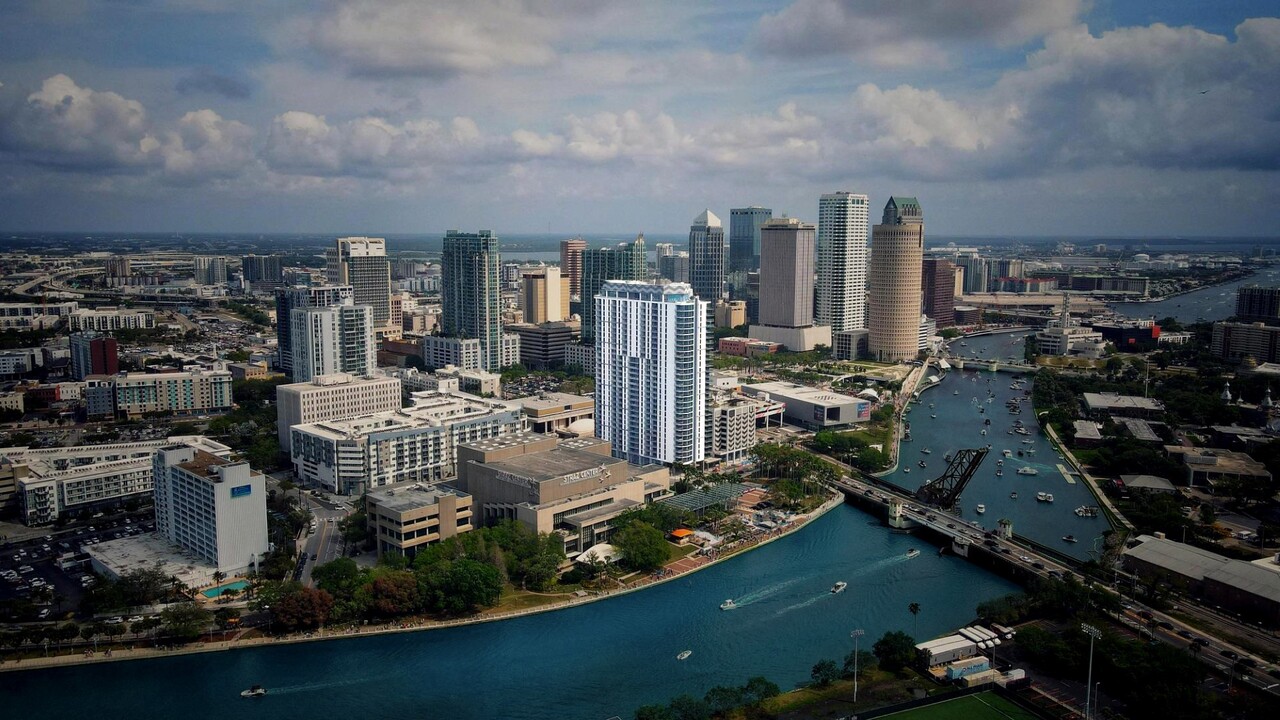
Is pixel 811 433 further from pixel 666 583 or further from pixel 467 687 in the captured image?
pixel 467 687

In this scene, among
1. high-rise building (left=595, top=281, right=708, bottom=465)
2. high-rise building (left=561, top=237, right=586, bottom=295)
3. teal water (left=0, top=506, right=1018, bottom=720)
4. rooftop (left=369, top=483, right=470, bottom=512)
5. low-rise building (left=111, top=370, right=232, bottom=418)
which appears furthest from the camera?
high-rise building (left=561, top=237, right=586, bottom=295)

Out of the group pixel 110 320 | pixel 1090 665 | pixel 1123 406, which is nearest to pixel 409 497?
pixel 1090 665

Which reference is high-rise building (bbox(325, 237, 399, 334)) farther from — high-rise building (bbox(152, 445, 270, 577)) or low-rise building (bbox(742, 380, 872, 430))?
high-rise building (bbox(152, 445, 270, 577))

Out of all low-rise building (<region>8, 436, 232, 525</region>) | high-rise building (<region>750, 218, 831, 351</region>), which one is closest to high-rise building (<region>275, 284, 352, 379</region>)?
low-rise building (<region>8, 436, 232, 525</region>)

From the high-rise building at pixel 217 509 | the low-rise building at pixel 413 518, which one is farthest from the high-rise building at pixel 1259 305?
the high-rise building at pixel 217 509

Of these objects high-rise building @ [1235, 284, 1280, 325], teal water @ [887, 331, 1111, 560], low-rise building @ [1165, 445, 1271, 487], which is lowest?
teal water @ [887, 331, 1111, 560]
